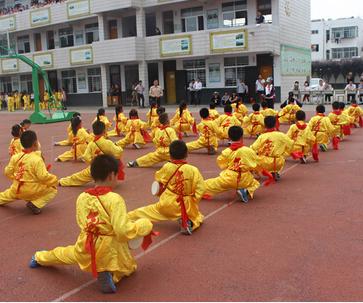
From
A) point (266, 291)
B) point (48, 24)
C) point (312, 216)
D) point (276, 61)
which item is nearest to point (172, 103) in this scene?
point (276, 61)

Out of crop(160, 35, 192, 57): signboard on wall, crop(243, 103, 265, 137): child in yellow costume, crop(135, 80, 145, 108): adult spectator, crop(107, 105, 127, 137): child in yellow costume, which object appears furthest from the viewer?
crop(135, 80, 145, 108): adult spectator

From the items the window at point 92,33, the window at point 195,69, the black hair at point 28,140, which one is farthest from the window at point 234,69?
Result: the black hair at point 28,140

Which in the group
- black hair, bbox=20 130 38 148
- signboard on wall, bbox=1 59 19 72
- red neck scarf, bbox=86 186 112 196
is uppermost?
signboard on wall, bbox=1 59 19 72

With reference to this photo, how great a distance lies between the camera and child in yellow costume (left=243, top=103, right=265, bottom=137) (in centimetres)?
1284

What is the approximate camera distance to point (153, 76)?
3109 cm

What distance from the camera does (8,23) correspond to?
37531 mm

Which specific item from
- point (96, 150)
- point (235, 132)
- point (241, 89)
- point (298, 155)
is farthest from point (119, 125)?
point (241, 89)

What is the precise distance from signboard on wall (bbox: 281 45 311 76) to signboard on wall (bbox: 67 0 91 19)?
1357 centimetres

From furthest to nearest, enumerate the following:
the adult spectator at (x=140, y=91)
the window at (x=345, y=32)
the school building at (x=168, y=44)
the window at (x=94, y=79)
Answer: the window at (x=345, y=32), the window at (x=94, y=79), the adult spectator at (x=140, y=91), the school building at (x=168, y=44)

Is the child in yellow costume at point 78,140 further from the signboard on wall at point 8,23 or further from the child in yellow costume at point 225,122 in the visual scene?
the signboard on wall at point 8,23

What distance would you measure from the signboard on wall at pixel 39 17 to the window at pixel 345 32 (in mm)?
47686

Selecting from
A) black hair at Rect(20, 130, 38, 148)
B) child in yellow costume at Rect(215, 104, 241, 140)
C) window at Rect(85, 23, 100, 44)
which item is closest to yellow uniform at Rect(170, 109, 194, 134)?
child in yellow costume at Rect(215, 104, 241, 140)

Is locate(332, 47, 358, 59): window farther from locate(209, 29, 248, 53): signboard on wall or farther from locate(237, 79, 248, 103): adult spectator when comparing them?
locate(209, 29, 248, 53): signboard on wall

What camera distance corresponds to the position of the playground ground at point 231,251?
12.9 feet
